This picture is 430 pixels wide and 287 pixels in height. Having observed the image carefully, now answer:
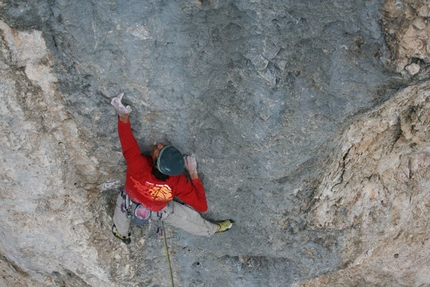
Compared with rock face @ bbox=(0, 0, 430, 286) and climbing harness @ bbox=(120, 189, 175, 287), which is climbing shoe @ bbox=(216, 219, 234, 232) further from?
climbing harness @ bbox=(120, 189, 175, 287)

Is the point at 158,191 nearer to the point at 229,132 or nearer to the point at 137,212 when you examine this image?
the point at 137,212

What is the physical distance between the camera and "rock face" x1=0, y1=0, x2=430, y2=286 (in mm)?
2311

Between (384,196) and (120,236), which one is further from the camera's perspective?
(120,236)

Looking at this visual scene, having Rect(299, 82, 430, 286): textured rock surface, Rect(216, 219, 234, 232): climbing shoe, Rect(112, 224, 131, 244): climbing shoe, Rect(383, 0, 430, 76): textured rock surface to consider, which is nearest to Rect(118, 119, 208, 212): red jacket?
Rect(216, 219, 234, 232): climbing shoe

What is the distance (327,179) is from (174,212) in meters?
1.11

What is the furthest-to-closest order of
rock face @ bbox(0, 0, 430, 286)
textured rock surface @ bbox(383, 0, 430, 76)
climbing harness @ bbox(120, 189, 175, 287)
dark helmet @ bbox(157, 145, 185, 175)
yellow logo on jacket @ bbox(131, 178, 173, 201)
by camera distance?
climbing harness @ bbox(120, 189, 175, 287) → yellow logo on jacket @ bbox(131, 178, 173, 201) → dark helmet @ bbox(157, 145, 185, 175) → rock face @ bbox(0, 0, 430, 286) → textured rock surface @ bbox(383, 0, 430, 76)

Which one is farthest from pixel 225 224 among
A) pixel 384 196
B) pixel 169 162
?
pixel 384 196

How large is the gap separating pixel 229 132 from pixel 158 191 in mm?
608

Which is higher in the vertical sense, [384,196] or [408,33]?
[408,33]

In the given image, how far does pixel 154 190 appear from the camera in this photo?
9.52 feet

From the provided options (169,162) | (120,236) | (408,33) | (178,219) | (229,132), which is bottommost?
(120,236)

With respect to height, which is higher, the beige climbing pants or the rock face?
the rock face

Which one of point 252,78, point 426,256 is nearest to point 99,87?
point 252,78

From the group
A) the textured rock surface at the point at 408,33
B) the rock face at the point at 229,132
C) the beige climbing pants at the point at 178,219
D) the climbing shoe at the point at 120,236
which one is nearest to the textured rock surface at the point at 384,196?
the rock face at the point at 229,132
